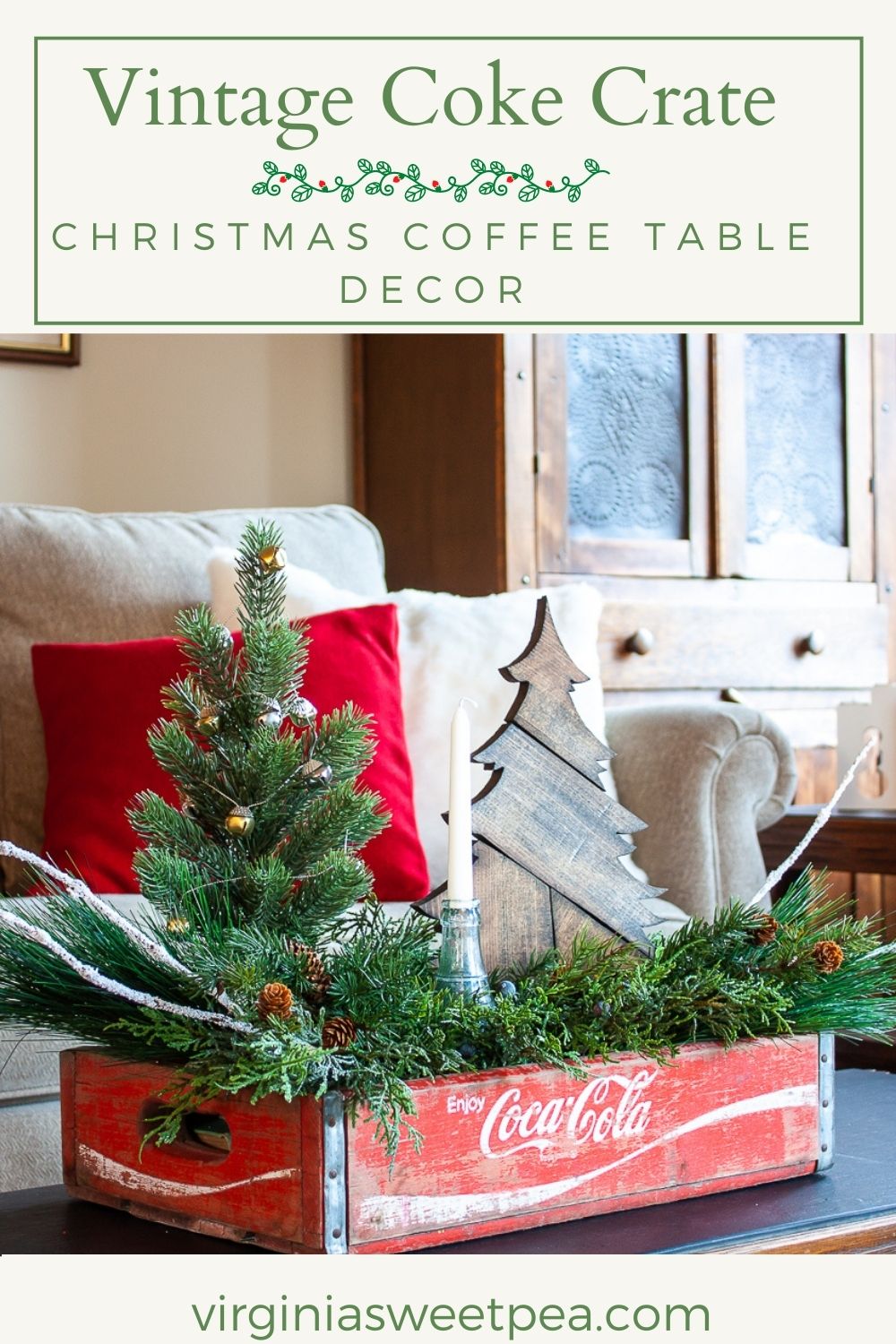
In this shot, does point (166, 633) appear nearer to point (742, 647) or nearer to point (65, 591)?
point (65, 591)

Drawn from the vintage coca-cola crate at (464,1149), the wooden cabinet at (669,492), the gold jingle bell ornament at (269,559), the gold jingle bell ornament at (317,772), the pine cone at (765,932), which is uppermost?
the wooden cabinet at (669,492)

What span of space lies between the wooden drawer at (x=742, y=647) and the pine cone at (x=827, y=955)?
66.1 inches

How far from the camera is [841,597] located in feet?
9.60

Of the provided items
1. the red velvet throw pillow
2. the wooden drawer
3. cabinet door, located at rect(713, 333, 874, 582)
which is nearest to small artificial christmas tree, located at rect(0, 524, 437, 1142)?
the red velvet throw pillow

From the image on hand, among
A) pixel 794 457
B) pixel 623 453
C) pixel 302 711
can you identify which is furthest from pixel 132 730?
pixel 794 457

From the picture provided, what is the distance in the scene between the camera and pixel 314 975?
76 cm

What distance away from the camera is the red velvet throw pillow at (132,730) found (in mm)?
1618
